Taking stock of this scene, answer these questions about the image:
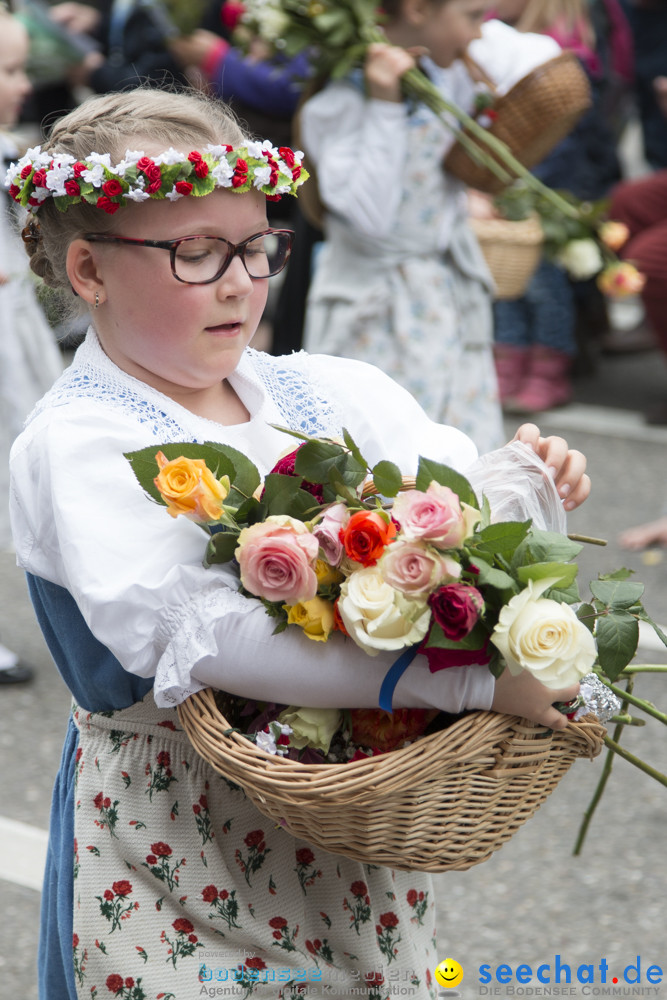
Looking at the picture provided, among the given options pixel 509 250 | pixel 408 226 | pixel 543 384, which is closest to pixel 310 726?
pixel 408 226

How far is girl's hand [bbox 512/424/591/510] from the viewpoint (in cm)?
165

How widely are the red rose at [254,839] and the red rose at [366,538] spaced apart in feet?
1.65

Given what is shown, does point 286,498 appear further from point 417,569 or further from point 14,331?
point 14,331

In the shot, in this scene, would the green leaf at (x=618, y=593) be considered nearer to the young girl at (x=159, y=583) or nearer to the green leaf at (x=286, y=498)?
the young girl at (x=159, y=583)

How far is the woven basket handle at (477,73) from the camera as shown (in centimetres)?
389

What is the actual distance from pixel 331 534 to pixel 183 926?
0.60 m

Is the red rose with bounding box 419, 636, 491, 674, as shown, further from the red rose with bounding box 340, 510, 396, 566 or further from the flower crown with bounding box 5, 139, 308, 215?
the flower crown with bounding box 5, 139, 308, 215

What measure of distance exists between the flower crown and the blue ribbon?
2.06ft

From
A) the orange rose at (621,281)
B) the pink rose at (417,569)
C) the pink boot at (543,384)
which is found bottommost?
the pink boot at (543,384)

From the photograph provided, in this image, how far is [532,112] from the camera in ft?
12.9

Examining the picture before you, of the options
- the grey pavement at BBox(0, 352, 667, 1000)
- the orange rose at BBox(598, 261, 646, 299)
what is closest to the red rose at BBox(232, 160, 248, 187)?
the grey pavement at BBox(0, 352, 667, 1000)

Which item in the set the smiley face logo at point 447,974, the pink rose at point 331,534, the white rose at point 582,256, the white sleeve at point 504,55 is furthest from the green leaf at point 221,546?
the white rose at point 582,256

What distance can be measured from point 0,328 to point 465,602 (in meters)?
3.01

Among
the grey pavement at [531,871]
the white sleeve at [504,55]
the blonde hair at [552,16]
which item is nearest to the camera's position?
the grey pavement at [531,871]
